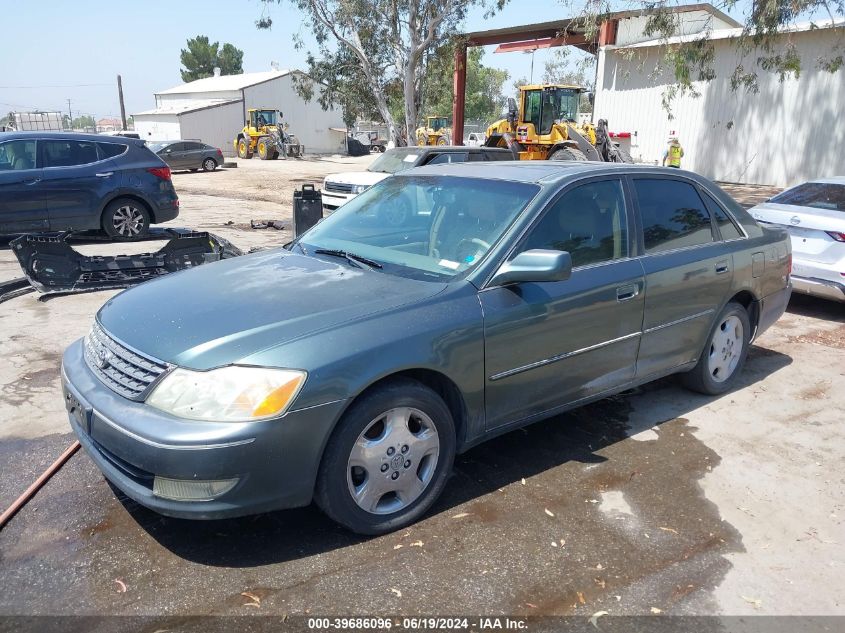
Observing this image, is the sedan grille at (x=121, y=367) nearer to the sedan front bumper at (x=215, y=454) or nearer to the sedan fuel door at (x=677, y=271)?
the sedan front bumper at (x=215, y=454)

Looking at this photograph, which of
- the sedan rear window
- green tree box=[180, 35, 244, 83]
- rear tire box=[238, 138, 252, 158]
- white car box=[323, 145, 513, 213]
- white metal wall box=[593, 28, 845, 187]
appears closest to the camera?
the sedan rear window

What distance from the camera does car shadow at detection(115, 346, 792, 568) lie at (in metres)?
3.09

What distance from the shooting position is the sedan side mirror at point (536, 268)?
335 cm

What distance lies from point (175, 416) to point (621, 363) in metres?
2.57

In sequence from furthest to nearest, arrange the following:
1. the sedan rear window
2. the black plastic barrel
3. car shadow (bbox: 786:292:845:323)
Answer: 1. the black plastic barrel
2. car shadow (bbox: 786:292:845:323)
3. the sedan rear window

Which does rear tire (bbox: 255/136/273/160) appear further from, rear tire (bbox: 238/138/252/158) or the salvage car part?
the salvage car part

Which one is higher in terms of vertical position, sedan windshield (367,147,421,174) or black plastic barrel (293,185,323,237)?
sedan windshield (367,147,421,174)

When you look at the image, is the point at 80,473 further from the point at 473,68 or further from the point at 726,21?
the point at 473,68

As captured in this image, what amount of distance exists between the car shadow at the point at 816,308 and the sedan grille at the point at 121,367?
7054mm

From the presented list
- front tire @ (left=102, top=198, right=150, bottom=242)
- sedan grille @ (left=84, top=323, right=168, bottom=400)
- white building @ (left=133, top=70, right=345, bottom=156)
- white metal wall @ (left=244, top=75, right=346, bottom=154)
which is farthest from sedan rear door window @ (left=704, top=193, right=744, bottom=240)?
white metal wall @ (left=244, top=75, right=346, bottom=154)

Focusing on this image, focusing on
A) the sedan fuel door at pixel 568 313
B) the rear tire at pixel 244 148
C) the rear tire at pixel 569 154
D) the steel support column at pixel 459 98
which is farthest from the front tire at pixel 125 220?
the rear tire at pixel 244 148

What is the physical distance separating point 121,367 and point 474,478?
6.18ft

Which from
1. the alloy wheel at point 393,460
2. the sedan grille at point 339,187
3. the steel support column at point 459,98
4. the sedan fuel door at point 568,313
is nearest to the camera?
the alloy wheel at point 393,460

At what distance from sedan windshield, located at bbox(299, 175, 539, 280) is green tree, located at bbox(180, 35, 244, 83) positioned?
83745mm
